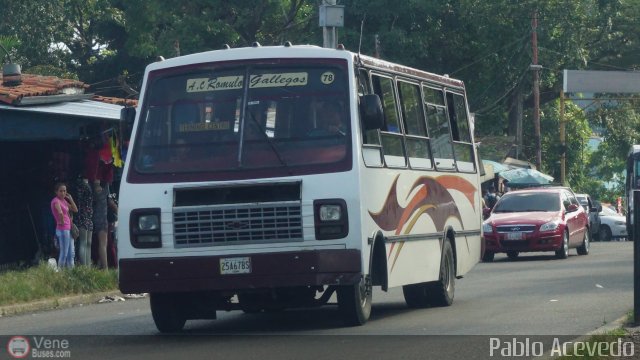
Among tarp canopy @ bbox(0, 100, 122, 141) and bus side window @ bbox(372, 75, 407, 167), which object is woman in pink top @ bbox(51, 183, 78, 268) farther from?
bus side window @ bbox(372, 75, 407, 167)

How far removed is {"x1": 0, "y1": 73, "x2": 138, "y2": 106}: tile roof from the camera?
20.0 metres

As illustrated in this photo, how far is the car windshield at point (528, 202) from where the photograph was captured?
28562 millimetres

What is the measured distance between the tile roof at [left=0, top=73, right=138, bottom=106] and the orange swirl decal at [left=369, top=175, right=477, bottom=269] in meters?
7.47

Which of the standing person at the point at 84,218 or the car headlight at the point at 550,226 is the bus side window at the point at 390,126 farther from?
the car headlight at the point at 550,226

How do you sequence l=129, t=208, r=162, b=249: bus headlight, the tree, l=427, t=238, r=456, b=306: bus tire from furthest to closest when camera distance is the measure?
the tree, l=427, t=238, r=456, b=306: bus tire, l=129, t=208, r=162, b=249: bus headlight

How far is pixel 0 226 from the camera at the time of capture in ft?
72.8

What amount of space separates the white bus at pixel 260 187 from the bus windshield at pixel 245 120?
13 mm

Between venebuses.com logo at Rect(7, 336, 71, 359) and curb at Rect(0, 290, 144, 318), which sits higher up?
venebuses.com logo at Rect(7, 336, 71, 359)

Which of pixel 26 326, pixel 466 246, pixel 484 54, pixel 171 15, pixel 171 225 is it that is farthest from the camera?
pixel 484 54

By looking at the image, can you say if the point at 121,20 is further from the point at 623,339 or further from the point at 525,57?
the point at 623,339

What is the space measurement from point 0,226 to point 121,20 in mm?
25255

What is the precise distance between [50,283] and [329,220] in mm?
7860

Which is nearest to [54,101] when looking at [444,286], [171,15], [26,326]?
[26,326]

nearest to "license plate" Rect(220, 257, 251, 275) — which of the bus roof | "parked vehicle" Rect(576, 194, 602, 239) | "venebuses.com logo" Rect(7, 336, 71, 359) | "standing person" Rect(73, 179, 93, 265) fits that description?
"venebuses.com logo" Rect(7, 336, 71, 359)
